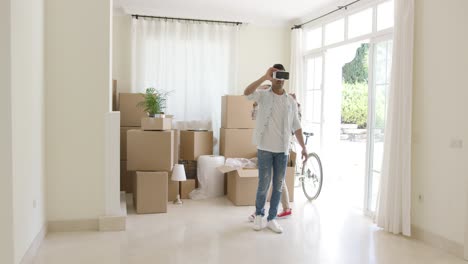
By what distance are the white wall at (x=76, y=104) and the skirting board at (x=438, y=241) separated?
10.0 ft

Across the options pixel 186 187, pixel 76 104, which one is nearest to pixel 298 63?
pixel 186 187

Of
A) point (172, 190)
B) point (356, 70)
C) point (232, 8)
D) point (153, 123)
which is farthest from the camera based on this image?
point (356, 70)

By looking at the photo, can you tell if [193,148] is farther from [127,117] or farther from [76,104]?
[76,104]

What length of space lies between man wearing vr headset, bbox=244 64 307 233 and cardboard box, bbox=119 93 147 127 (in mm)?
2116

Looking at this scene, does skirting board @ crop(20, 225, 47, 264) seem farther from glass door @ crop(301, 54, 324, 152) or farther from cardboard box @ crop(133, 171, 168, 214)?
glass door @ crop(301, 54, 324, 152)

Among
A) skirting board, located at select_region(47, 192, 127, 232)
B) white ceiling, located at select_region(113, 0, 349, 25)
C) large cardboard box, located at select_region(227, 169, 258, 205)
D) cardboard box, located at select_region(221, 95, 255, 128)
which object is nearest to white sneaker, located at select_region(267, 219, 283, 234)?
large cardboard box, located at select_region(227, 169, 258, 205)

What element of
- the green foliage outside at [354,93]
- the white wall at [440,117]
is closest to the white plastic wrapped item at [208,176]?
the white wall at [440,117]

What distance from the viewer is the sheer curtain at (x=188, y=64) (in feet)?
19.4

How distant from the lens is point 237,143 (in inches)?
221

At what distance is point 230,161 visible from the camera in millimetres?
5426

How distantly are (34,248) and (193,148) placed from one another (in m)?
2.71

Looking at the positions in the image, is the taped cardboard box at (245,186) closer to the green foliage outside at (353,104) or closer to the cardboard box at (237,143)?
the cardboard box at (237,143)

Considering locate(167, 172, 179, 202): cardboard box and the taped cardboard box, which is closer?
the taped cardboard box

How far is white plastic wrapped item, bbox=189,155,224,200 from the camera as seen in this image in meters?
5.43
